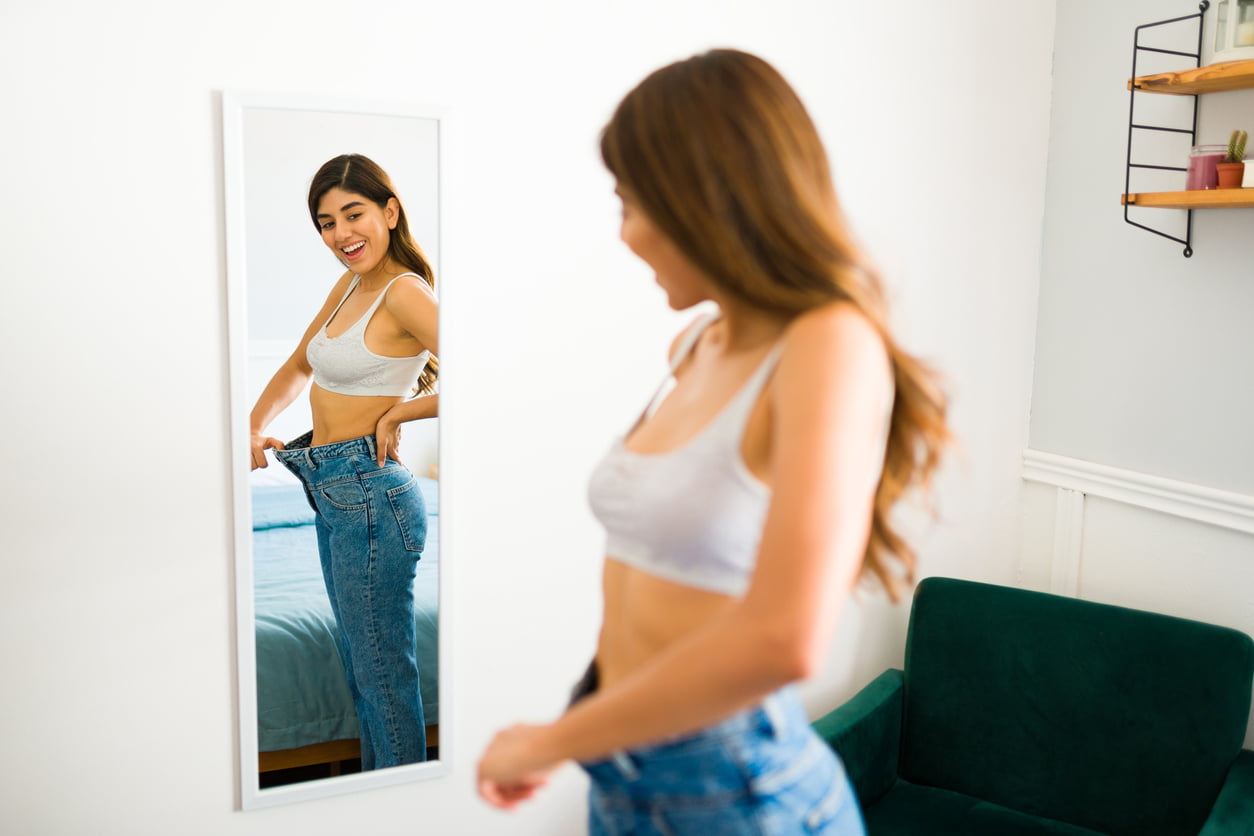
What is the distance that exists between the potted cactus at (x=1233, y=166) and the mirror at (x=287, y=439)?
56.3 inches

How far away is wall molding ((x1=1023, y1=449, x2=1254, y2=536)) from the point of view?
2072 mm

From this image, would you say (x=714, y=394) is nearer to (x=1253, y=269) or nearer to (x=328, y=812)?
(x=328, y=812)

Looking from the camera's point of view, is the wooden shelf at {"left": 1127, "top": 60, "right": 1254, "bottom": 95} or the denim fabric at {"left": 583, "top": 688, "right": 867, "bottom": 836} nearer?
the denim fabric at {"left": 583, "top": 688, "right": 867, "bottom": 836}

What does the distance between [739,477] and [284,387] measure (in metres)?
1.19

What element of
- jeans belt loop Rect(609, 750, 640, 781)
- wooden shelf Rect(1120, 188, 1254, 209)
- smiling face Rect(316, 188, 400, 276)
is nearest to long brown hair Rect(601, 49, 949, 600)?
jeans belt loop Rect(609, 750, 640, 781)

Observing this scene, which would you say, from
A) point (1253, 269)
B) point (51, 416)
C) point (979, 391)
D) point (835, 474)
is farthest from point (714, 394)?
point (979, 391)

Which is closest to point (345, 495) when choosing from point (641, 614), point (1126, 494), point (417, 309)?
point (417, 309)

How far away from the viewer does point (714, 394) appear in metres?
0.87

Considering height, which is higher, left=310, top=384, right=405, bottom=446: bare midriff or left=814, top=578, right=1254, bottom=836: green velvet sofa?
left=310, top=384, right=405, bottom=446: bare midriff

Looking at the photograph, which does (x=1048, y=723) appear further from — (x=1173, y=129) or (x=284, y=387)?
(x=284, y=387)

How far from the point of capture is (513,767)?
0.81 m

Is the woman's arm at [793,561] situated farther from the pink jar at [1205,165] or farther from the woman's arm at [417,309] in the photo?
the pink jar at [1205,165]

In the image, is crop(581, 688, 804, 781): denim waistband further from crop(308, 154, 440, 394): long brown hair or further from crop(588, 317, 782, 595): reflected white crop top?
crop(308, 154, 440, 394): long brown hair

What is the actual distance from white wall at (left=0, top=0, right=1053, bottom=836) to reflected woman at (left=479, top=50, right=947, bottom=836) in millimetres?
1109
